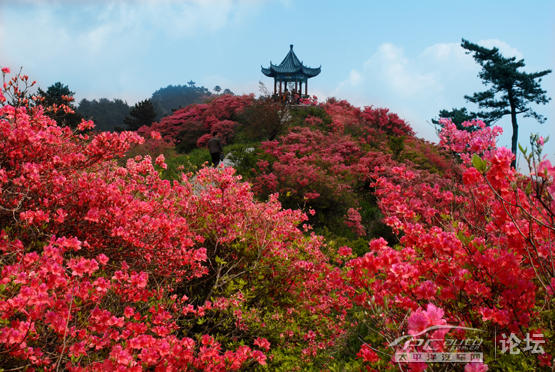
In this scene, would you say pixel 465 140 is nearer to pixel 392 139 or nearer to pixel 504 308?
pixel 504 308

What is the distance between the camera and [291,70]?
87.5ft

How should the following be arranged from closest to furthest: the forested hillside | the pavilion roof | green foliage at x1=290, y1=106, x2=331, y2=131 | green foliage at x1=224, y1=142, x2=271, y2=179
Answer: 1. the forested hillside
2. green foliage at x1=224, y1=142, x2=271, y2=179
3. green foliage at x1=290, y1=106, x2=331, y2=131
4. the pavilion roof

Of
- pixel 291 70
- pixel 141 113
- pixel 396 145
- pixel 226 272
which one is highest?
pixel 291 70


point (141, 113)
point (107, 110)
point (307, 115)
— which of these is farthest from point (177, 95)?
point (307, 115)

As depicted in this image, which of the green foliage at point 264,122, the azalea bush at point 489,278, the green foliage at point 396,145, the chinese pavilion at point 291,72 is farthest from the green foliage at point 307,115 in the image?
the azalea bush at point 489,278

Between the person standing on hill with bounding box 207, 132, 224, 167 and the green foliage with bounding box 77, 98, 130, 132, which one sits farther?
the green foliage with bounding box 77, 98, 130, 132

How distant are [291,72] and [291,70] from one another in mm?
376

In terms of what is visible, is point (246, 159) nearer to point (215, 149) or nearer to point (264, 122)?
point (215, 149)

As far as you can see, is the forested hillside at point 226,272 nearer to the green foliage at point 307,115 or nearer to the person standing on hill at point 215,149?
the person standing on hill at point 215,149

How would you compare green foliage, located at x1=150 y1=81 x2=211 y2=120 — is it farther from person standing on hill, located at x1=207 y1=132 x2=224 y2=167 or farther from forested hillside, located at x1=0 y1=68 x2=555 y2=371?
forested hillside, located at x1=0 y1=68 x2=555 y2=371

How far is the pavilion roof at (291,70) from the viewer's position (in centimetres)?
2650

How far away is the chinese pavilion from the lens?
Result: 2655 cm

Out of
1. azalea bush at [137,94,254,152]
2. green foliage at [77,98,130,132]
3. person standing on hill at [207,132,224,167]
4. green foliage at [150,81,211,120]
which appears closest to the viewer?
person standing on hill at [207,132,224,167]

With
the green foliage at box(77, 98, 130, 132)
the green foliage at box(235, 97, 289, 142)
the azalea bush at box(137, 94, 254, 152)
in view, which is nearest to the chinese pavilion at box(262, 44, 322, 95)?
the azalea bush at box(137, 94, 254, 152)
